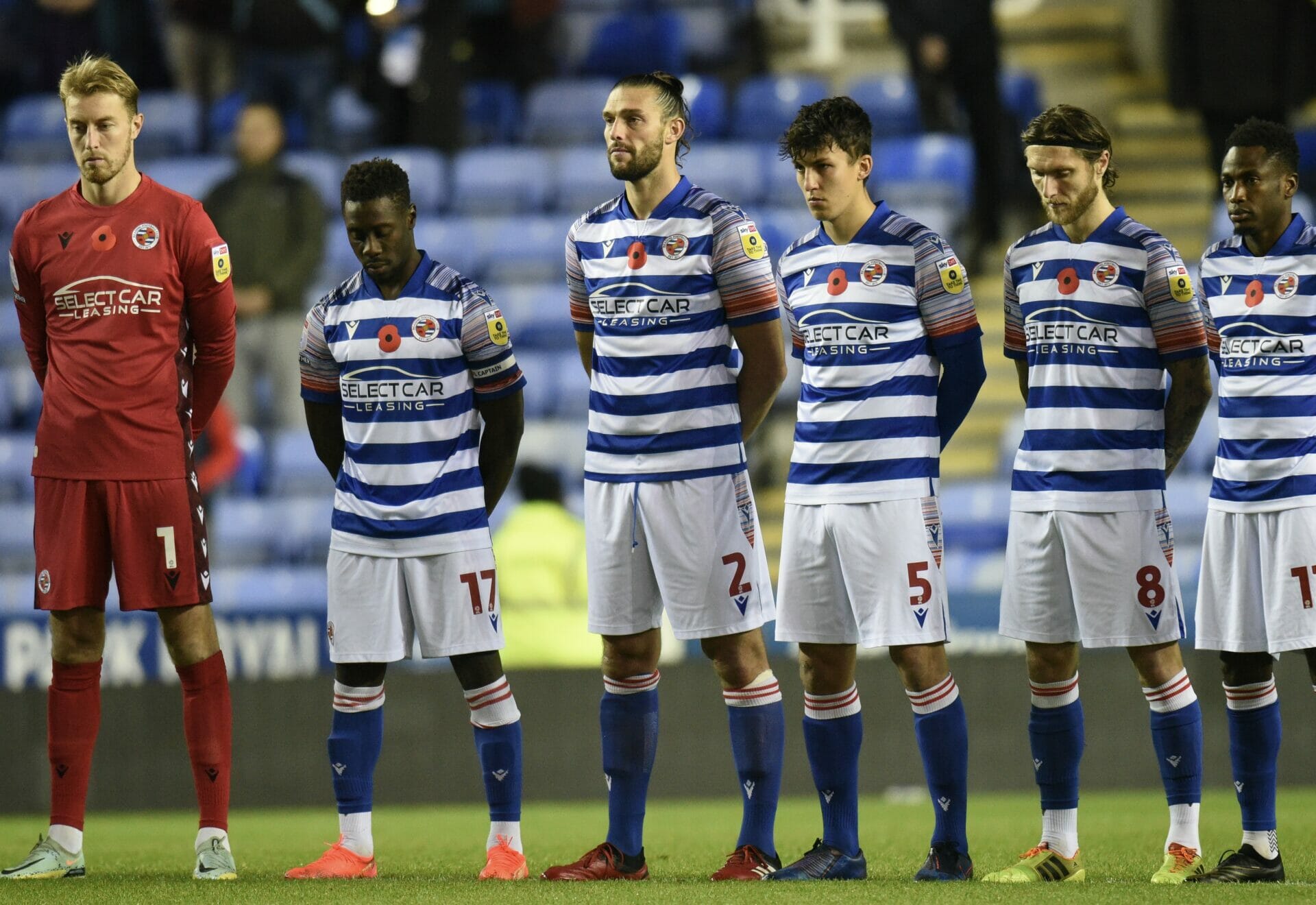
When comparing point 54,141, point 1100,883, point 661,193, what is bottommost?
point 1100,883

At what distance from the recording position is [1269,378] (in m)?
5.25

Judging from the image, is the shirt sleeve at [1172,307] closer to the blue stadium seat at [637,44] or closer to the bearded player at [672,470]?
the bearded player at [672,470]

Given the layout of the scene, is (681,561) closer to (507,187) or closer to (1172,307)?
(1172,307)

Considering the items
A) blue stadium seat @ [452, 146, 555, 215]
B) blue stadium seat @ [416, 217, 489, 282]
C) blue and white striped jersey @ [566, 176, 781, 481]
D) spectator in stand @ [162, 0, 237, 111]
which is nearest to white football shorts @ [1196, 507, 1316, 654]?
blue and white striped jersey @ [566, 176, 781, 481]

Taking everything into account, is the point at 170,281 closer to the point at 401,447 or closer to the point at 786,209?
the point at 401,447

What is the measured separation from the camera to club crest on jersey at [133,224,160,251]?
5289 millimetres

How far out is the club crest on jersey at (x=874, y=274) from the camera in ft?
16.8

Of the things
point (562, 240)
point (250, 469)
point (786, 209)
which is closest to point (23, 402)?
point (250, 469)

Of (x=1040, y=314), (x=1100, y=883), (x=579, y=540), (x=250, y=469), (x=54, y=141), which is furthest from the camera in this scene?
(x=54, y=141)

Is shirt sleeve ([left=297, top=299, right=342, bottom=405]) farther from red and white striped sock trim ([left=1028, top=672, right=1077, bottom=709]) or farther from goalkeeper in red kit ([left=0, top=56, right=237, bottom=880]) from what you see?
red and white striped sock trim ([left=1028, top=672, right=1077, bottom=709])

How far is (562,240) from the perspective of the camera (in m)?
12.2

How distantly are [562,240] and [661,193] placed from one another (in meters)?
6.99

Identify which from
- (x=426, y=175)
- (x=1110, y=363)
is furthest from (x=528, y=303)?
(x=1110, y=363)

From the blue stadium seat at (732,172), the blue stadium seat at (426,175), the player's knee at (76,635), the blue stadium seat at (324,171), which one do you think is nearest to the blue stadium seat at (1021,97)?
the blue stadium seat at (732,172)
